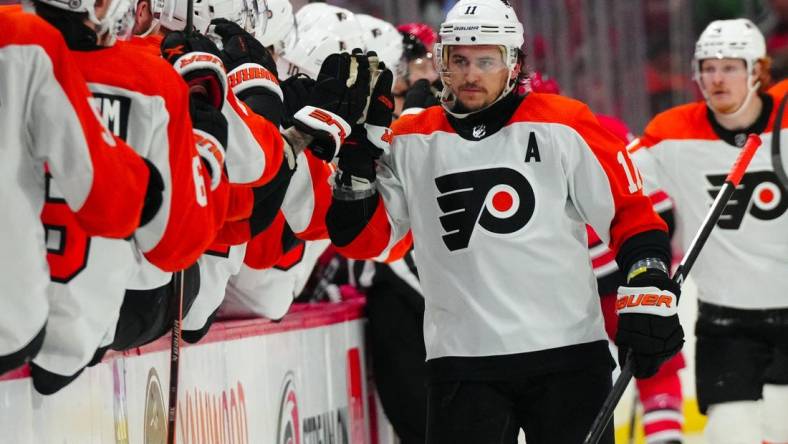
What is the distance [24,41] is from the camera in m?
2.17

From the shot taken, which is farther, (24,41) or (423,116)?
(423,116)

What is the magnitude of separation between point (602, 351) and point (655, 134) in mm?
1850

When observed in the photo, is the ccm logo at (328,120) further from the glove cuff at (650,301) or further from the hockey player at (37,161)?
the hockey player at (37,161)

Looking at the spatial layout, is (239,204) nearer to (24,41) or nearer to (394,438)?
(24,41)

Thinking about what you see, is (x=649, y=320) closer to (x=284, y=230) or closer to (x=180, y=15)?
(x=284, y=230)

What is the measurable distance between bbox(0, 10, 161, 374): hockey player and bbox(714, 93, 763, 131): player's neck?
2.80 meters

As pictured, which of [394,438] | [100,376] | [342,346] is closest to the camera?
[100,376]

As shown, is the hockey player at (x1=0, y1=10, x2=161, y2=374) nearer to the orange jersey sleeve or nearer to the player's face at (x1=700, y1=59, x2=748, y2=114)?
the orange jersey sleeve

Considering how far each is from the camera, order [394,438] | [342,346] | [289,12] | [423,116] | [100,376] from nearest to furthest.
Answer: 1. [100,376]
2. [423,116]
3. [289,12]
4. [342,346]
5. [394,438]

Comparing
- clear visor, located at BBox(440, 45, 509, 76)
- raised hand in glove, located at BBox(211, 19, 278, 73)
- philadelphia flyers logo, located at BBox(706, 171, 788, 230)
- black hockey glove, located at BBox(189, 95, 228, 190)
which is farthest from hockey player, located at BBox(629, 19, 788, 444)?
black hockey glove, located at BBox(189, 95, 228, 190)

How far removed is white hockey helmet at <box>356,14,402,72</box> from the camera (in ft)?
15.3

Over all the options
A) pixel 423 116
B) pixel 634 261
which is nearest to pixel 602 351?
pixel 634 261

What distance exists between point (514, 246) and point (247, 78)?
26.7 inches

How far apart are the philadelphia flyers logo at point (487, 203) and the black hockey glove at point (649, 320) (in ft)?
0.88
